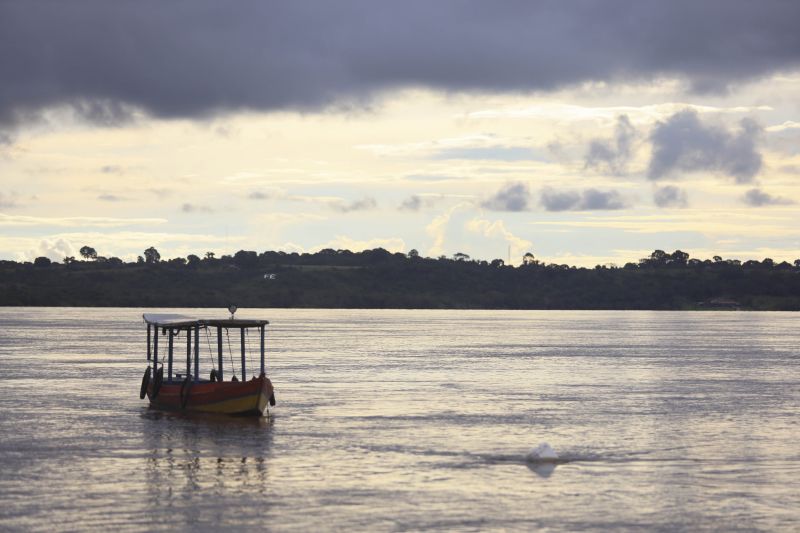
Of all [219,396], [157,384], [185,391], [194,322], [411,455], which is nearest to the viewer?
[411,455]

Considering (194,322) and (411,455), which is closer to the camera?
(411,455)

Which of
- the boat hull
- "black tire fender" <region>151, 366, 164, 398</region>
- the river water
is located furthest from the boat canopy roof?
the river water

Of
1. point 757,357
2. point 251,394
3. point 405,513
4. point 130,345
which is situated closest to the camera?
point 405,513

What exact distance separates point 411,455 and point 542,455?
209 inches

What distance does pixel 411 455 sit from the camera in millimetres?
45312

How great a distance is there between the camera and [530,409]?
2571 inches

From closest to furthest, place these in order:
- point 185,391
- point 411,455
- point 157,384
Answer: point 411,455 → point 185,391 → point 157,384

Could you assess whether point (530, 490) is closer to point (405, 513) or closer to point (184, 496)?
point (405, 513)

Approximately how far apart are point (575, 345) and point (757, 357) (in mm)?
32104

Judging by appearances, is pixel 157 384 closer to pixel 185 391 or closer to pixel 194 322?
pixel 185 391

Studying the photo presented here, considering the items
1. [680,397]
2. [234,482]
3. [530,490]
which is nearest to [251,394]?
[234,482]

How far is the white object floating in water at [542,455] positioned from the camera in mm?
→ 43406

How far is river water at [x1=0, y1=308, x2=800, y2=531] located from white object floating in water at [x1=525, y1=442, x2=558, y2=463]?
564mm

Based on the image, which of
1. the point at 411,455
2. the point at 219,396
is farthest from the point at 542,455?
the point at 219,396
